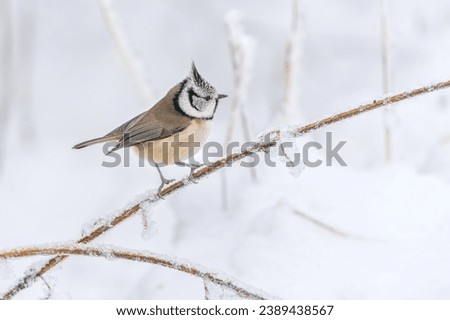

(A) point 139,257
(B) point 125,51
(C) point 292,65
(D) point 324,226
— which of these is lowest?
(A) point 139,257

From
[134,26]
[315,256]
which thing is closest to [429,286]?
[315,256]

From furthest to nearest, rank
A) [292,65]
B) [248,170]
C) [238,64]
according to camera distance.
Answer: [248,170] < [292,65] < [238,64]

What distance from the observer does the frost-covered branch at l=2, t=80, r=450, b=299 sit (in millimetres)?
1057

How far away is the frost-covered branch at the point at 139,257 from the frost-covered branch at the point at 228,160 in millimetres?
58

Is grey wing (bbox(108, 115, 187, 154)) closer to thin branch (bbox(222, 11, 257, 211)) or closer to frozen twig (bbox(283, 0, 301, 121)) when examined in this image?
thin branch (bbox(222, 11, 257, 211))

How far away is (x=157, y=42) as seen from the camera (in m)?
2.82

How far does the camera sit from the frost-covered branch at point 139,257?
Result: 3.38 feet

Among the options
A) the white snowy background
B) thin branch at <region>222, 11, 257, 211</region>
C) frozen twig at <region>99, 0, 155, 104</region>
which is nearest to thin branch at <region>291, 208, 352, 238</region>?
the white snowy background

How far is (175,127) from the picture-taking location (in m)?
1.66

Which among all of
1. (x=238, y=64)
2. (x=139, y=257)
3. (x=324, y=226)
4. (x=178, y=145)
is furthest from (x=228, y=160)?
(x=238, y=64)

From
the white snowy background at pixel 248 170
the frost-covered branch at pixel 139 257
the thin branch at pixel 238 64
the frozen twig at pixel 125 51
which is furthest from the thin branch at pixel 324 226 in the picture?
the frost-covered branch at pixel 139 257

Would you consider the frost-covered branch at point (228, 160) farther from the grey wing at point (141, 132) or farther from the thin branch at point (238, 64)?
the thin branch at point (238, 64)

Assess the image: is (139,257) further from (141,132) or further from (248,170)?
(248,170)

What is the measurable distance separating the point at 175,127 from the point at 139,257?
66 cm
